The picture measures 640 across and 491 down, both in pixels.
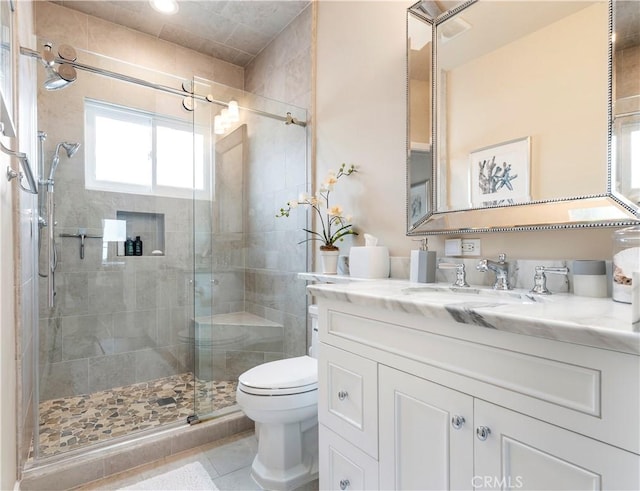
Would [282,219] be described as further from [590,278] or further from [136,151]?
[590,278]

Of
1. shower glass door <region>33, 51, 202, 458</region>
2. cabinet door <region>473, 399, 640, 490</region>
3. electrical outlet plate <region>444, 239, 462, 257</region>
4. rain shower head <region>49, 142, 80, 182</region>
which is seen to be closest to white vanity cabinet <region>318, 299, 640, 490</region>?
cabinet door <region>473, 399, 640, 490</region>

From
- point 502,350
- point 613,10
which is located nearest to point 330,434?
point 502,350

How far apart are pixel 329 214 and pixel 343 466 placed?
4.02ft

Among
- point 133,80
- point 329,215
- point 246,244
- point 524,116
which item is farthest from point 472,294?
point 133,80

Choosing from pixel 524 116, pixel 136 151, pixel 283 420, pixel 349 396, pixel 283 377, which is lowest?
pixel 283 420

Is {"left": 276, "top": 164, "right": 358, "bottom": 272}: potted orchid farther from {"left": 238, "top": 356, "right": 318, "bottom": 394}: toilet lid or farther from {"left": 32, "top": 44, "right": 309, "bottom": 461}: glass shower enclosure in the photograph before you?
{"left": 238, "top": 356, "right": 318, "bottom": 394}: toilet lid

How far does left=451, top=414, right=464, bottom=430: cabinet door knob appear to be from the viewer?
2.59 ft

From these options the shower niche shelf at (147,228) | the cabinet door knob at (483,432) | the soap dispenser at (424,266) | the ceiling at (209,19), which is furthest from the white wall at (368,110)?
the shower niche shelf at (147,228)

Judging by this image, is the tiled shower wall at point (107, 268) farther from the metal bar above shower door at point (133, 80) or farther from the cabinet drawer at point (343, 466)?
the cabinet drawer at point (343, 466)

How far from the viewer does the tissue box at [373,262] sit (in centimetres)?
167

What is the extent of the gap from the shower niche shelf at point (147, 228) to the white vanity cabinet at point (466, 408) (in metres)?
2.00

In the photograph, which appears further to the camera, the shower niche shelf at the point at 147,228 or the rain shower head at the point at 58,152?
the shower niche shelf at the point at 147,228

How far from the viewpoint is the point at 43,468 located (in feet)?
5.06

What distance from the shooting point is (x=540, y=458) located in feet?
2.18
